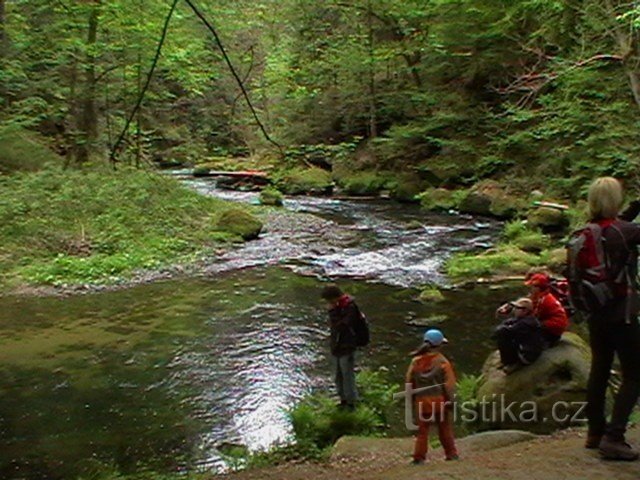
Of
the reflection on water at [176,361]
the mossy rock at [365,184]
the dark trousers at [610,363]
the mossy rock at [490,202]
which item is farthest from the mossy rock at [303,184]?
the dark trousers at [610,363]

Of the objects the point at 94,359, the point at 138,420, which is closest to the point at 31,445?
the point at 138,420

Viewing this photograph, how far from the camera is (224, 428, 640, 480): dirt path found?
4.12m

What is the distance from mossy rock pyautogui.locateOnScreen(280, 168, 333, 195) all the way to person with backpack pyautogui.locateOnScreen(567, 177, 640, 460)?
2555 cm

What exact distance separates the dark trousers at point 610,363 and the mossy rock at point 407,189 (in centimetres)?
2182

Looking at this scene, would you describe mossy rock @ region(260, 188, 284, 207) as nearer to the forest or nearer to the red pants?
the forest

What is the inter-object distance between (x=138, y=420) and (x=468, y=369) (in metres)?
4.54

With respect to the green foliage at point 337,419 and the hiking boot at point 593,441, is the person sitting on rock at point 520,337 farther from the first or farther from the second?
the hiking boot at point 593,441

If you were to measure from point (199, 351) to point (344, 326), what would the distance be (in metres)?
3.81

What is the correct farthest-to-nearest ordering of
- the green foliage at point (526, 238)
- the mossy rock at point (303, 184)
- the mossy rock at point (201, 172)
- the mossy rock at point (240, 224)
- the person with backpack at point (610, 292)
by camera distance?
the mossy rock at point (201, 172) < the mossy rock at point (303, 184) < the mossy rock at point (240, 224) < the green foliage at point (526, 238) < the person with backpack at point (610, 292)

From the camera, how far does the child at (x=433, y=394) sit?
5008 mm

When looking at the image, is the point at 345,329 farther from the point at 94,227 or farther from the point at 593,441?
the point at 94,227

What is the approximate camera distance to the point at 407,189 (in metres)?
26.8

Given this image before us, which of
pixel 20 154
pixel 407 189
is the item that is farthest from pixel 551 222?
pixel 20 154

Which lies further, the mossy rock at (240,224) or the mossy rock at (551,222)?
the mossy rock at (240,224)
